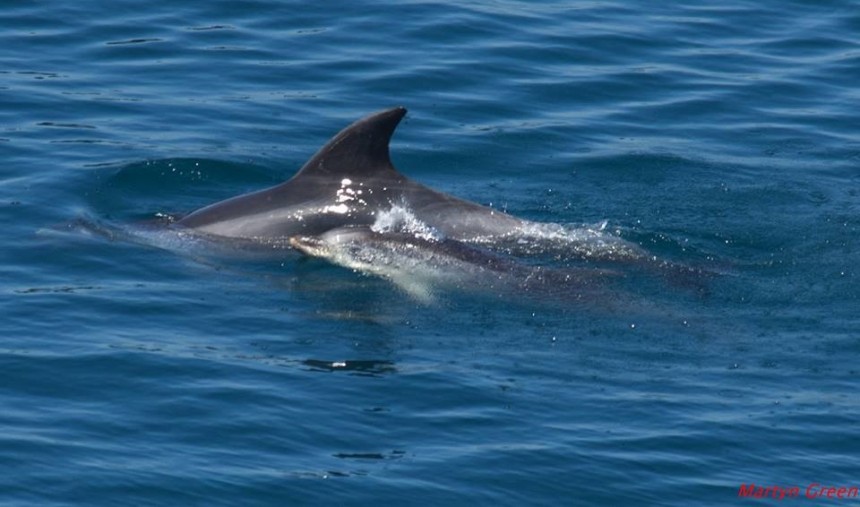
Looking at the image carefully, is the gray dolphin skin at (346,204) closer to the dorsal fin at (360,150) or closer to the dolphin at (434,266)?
the dorsal fin at (360,150)

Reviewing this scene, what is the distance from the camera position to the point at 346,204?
19.1m

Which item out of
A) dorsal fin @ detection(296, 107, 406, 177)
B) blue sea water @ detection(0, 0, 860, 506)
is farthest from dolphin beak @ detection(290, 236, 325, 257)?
dorsal fin @ detection(296, 107, 406, 177)

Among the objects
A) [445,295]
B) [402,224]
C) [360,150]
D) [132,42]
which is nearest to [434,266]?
[445,295]

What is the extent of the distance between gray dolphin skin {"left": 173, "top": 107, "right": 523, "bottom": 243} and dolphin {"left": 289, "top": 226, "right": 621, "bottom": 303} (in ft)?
0.79

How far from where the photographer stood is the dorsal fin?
18547mm

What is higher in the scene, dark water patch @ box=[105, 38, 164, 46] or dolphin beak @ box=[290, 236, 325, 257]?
dark water patch @ box=[105, 38, 164, 46]

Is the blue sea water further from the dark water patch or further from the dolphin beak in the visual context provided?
the dolphin beak

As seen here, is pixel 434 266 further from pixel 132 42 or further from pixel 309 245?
pixel 132 42

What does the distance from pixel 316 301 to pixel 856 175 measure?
858 cm

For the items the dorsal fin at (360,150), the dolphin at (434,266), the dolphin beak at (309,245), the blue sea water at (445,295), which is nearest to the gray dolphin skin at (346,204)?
the dorsal fin at (360,150)

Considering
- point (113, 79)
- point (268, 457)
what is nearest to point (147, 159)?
point (113, 79)

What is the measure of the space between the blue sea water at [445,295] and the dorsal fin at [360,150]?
4.23 ft

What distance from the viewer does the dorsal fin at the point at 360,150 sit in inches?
730

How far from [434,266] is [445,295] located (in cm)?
60
